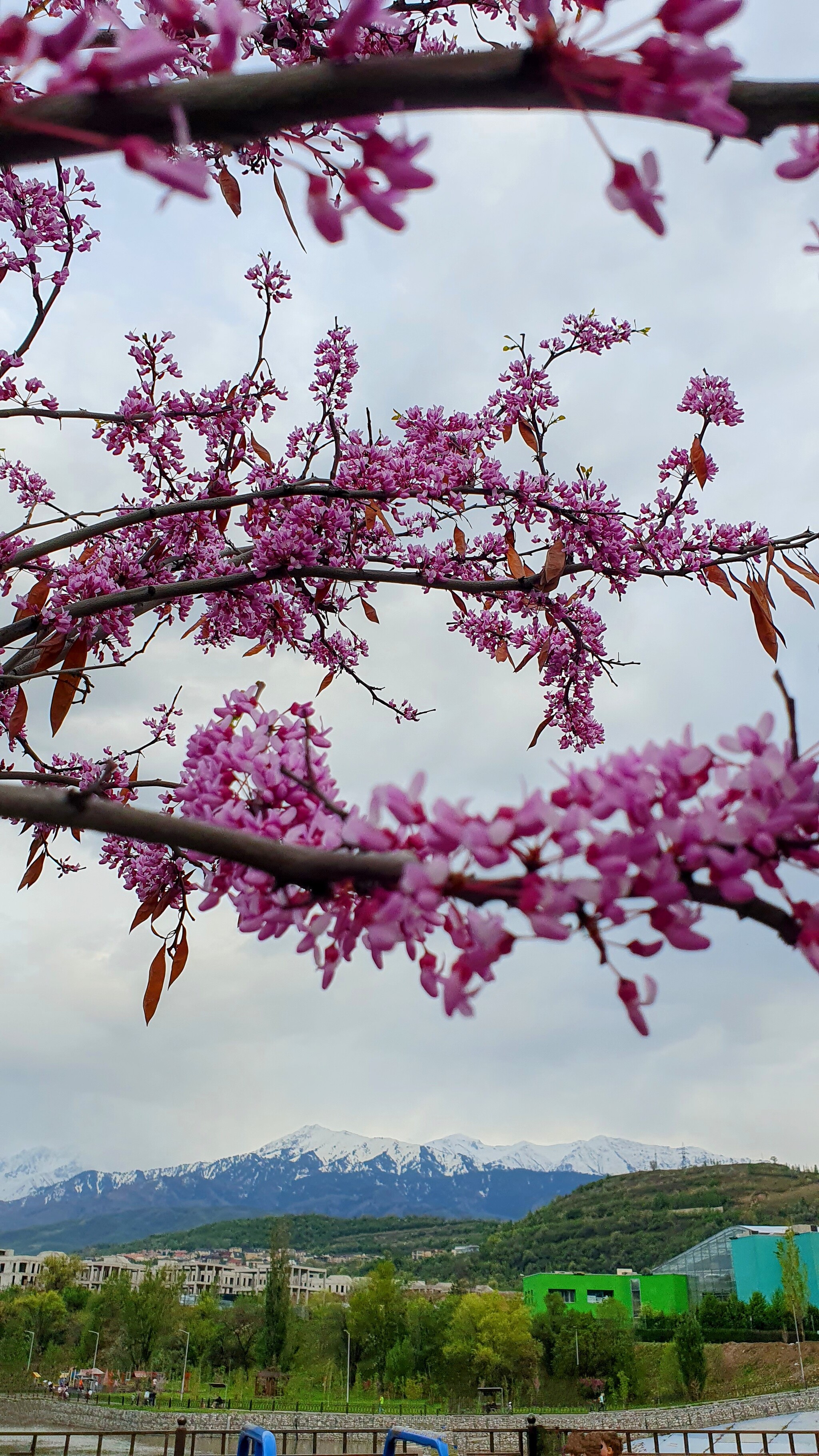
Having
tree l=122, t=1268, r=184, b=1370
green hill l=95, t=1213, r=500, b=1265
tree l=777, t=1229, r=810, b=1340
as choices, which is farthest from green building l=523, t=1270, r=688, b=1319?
green hill l=95, t=1213, r=500, b=1265

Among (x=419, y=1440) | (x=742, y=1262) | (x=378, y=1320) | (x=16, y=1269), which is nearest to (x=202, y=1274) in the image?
(x=16, y=1269)

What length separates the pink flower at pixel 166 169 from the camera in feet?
2.59

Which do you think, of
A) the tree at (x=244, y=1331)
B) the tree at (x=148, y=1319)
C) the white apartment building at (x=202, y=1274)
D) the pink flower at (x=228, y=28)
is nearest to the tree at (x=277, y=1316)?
the tree at (x=244, y=1331)

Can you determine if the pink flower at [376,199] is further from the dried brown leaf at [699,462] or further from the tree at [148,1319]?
the tree at [148,1319]

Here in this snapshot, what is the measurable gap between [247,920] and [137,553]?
8.40ft

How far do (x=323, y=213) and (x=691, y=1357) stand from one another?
4788 centimetres

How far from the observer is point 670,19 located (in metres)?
0.87

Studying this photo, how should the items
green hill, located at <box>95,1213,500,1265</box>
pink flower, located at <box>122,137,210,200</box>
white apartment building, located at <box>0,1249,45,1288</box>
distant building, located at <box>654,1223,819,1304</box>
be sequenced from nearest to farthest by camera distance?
pink flower, located at <box>122,137,210,200</box> < distant building, located at <box>654,1223,819,1304</box> < white apartment building, located at <box>0,1249,45,1288</box> < green hill, located at <box>95,1213,500,1265</box>

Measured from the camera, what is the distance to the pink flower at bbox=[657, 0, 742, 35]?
85 cm

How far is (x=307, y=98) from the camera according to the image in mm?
923

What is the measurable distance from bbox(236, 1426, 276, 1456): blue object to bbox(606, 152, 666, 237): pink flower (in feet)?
17.7

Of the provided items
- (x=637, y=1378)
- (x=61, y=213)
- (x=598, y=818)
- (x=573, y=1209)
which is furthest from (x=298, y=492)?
(x=573, y=1209)

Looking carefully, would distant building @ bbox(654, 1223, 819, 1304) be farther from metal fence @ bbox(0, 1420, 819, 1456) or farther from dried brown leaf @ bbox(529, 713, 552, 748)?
dried brown leaf @ bbox(529, 713, 552, 748)

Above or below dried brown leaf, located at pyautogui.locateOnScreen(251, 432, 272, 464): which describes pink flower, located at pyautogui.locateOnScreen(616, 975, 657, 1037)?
below
